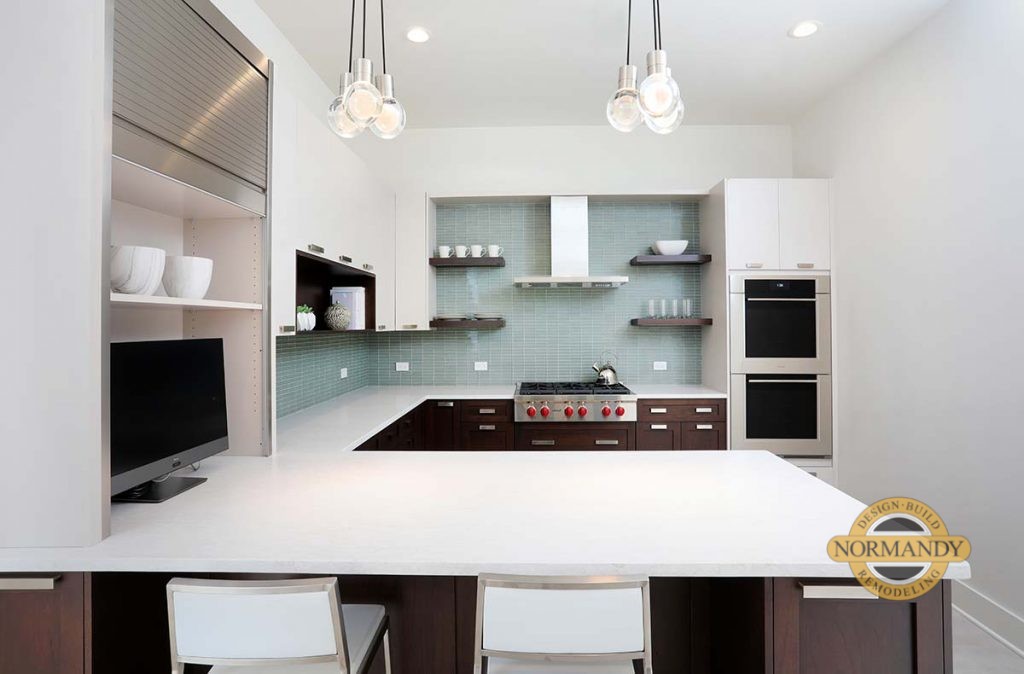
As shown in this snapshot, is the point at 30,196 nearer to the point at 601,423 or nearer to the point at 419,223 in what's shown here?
the point at 419,223

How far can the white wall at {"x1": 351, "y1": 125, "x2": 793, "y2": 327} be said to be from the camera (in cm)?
412

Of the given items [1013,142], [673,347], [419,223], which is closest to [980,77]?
[1013,142]

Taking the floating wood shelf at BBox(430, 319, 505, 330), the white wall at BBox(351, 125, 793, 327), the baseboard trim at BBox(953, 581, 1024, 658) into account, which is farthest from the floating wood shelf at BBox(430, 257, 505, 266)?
the baseboard trim at BBox(953, 581, 1024, 658)

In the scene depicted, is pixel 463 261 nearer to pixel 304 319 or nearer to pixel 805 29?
pixel 304 319

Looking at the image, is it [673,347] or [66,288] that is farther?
[673,347]

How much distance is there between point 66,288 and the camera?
3.85 feet

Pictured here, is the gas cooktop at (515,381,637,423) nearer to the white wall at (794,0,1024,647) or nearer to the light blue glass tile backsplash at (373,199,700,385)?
the light blue glass tile backsplash at (373,199,700,385)

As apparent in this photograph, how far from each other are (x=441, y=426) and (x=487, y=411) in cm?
A: 34

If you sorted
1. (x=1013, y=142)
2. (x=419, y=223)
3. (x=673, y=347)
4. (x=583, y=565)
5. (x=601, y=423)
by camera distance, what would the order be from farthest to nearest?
(x=673, y=347) < (x=419, y=223) < (x=601, y=423) < (x=1013, y=142) < (x=583, y=565)

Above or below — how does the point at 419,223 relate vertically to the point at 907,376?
above

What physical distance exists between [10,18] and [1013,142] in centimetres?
344

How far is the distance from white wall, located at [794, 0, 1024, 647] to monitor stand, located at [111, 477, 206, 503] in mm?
3205

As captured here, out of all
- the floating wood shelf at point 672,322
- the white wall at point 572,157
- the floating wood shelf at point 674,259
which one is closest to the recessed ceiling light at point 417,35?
the white wall at point 572,157

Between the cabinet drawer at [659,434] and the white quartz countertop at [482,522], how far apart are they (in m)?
1.77
